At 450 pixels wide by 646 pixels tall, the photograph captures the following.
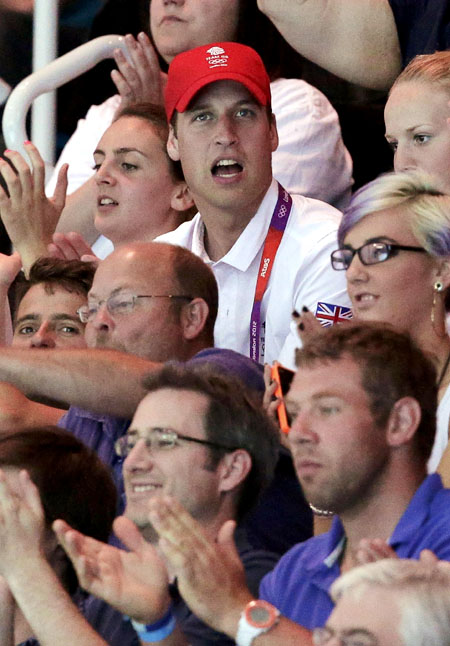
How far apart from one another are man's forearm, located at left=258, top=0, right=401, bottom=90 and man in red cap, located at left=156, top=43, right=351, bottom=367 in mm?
331

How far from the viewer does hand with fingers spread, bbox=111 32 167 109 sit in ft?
12.7

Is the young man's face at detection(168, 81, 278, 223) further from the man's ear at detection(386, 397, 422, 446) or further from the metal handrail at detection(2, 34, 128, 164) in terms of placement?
the man's ear at detection(386, 397, 422, 446)

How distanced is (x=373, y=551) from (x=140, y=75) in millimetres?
2340

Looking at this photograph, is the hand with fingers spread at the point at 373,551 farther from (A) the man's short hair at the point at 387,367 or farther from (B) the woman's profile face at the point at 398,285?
(B) the woman's profile face at the point at 398,285

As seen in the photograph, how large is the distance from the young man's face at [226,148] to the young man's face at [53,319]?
383mm

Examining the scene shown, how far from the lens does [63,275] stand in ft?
10.9

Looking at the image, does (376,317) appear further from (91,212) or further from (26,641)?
(91,212)

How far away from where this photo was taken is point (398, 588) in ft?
5.27


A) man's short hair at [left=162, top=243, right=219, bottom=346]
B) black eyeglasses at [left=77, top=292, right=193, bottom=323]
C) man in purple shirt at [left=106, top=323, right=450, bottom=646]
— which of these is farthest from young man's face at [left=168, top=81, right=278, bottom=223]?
man in purple shirt at [left=106, top=323, right=450, bottom=646]

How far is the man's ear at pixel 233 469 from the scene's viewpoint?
2.21 m

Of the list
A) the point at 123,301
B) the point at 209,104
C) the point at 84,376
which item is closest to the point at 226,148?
the point at 209,104

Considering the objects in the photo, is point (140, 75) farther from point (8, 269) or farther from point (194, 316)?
point (194, 316)

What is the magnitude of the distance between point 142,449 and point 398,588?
0.70 metres

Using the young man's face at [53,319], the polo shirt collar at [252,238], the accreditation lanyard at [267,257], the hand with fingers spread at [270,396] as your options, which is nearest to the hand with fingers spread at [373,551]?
the hand with fingers spread at [270,396]
